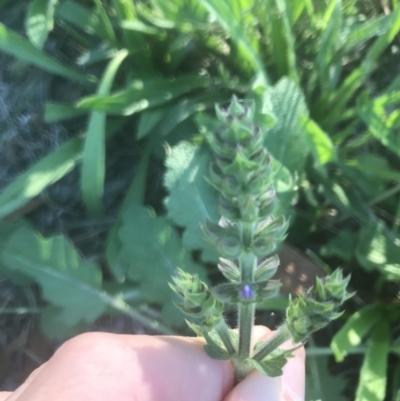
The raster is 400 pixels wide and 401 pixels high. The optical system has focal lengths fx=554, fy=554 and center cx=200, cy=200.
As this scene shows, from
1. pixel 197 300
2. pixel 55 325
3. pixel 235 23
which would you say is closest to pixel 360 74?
pixel 235 23

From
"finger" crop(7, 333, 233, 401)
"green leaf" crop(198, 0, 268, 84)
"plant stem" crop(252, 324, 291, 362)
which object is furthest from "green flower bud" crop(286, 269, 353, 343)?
"green leaf" crop(198, 0, 268, 84)

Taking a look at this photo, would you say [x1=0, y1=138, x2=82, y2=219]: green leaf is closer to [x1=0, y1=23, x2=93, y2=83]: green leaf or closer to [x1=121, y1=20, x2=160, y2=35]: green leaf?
[x1=0, y1=23, x2=93, y2=83]: green leaf

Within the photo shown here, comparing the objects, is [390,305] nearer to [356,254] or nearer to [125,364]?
[356,254]

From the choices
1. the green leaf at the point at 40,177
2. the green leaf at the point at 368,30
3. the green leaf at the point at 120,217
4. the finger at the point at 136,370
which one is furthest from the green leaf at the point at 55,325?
the green leaf at the point at 368,30

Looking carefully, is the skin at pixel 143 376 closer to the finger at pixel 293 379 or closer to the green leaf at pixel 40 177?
the finger at pixel 293 379

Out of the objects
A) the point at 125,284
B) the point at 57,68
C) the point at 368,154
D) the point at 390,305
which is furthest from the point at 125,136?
the point at 390,305

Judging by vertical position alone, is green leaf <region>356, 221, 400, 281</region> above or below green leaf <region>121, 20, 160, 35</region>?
below
